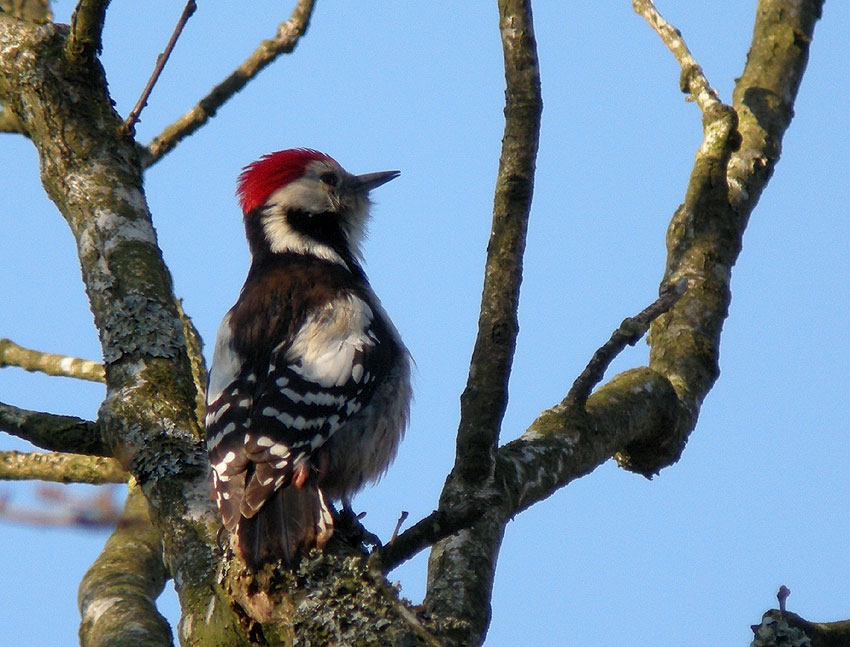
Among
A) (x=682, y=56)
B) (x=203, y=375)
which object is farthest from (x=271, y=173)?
(x=682, y=56)

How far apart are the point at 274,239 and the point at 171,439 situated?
1996 mm

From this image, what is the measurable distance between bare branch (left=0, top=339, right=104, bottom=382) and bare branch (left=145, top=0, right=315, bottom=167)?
1073mm

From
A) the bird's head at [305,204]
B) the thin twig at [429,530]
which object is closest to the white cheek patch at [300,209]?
the bird's head at [305,204]

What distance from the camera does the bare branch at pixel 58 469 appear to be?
16.9ft

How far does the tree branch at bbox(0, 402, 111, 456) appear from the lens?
3.37 metres

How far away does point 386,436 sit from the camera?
14.7ft

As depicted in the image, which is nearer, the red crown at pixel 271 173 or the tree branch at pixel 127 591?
the tree branch at pixel 127 591

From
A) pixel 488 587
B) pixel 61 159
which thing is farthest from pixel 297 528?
pixel 61 159

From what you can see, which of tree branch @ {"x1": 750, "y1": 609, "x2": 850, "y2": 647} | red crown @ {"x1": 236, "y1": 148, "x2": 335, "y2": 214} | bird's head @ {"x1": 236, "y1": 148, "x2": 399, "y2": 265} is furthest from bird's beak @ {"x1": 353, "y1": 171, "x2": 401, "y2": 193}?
tree branch @ {"x1": 750, "y1": 609, "x2": 850, "y2": 647}

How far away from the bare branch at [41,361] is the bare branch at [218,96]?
107cm

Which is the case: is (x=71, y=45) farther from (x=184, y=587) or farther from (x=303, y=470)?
(x=184, y=587)

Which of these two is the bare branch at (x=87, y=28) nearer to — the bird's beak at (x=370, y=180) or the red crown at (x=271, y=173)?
the red crown at (x=271, y=173)

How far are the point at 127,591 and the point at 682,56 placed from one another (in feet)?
12.0

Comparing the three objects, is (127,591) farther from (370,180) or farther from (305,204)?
(370,180)
